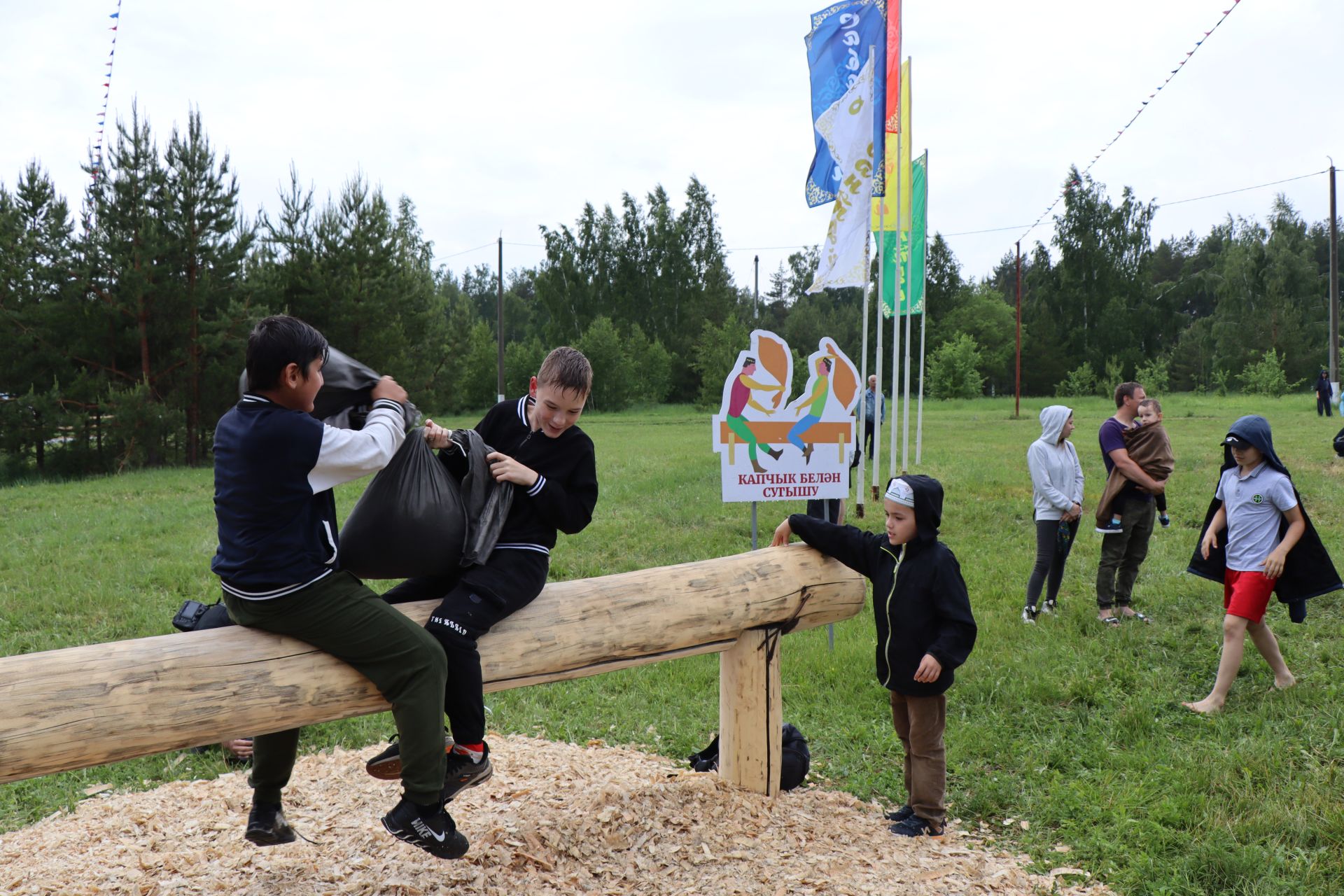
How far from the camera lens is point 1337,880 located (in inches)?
141

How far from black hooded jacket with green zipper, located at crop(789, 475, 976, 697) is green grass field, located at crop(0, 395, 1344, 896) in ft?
3.12

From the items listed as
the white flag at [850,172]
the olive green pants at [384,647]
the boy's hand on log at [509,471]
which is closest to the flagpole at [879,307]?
the white flag at [850,172]

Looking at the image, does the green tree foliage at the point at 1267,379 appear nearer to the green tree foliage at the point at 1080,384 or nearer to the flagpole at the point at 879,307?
the green tree foliage at the point at 1080,384

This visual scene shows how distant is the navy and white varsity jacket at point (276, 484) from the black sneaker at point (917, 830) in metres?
2.68

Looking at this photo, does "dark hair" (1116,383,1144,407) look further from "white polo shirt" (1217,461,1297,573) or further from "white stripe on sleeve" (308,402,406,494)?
"white stripe on sleeve" (308,402,406,494)

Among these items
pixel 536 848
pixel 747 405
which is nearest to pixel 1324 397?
pixel 747 405

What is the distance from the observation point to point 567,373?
3.24 metres

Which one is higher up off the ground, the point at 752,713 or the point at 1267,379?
the point at 1267,379

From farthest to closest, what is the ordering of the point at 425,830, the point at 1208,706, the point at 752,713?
the point at 1208,706, the point at 752,713, the point at 425,830

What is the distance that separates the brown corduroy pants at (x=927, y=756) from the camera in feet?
13.0

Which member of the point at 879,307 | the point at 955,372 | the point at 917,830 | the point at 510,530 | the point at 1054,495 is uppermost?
the point at 955,372

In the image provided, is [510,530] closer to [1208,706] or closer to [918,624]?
[918,624]

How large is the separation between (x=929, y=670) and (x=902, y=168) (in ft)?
27.1

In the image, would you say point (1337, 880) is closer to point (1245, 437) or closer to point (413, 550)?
point (1245, 437)
